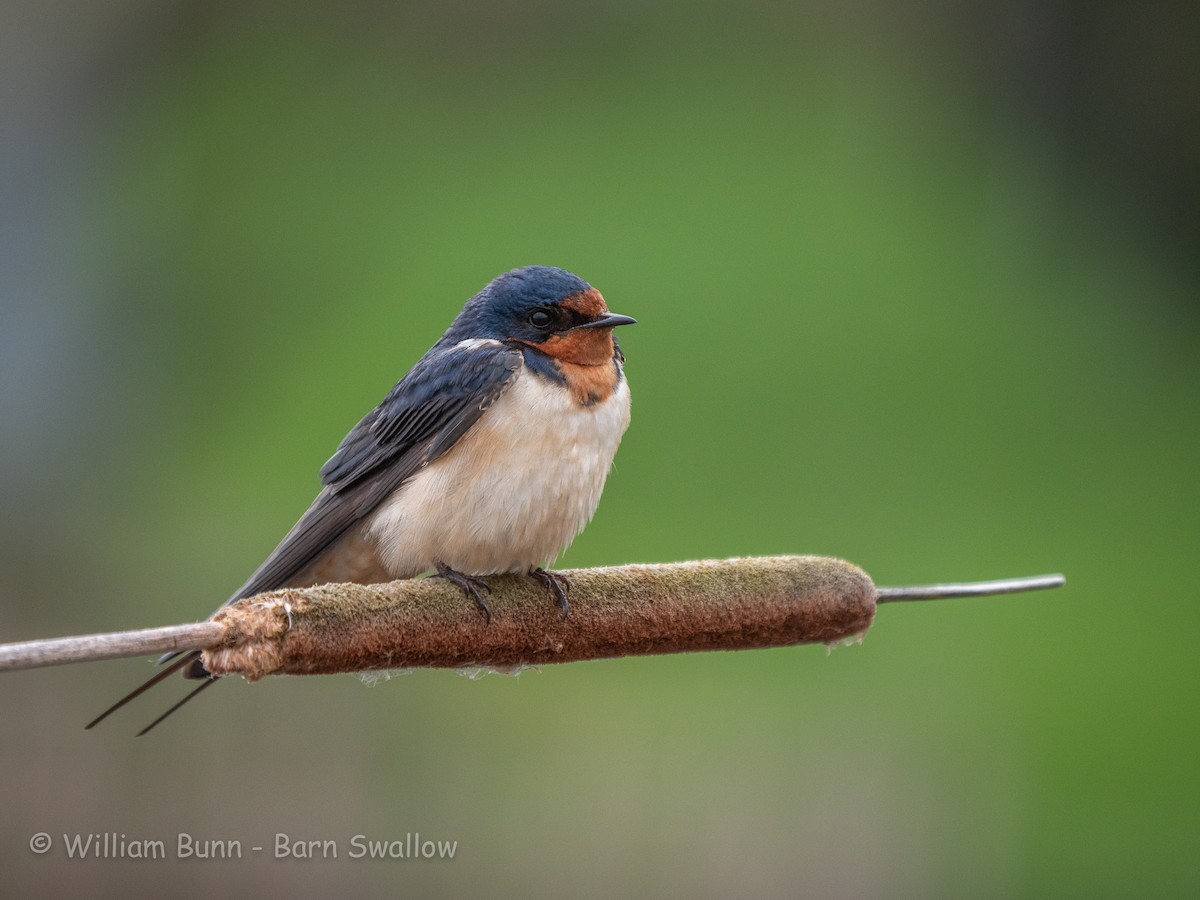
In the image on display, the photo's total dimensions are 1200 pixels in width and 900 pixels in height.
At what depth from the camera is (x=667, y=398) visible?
11.7ft

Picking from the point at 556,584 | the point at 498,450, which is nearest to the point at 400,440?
the point at 498,450

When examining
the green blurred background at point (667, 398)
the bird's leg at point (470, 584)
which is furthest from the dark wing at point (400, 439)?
the green blurred background at point (667, 398)

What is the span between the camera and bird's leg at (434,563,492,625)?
4.11ft

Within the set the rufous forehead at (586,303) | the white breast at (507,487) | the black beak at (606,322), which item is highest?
the rufous forehead at (586,303)

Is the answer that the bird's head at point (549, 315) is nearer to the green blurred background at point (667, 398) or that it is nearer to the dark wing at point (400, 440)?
the dark wing at point (400, 440)

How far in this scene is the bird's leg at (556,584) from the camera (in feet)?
4.24

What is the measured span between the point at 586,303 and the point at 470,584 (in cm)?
27

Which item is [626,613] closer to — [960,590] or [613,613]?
[613,613]

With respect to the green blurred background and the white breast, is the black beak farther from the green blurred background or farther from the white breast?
the green blurred background

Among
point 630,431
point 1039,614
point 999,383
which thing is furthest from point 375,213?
point 1039,614

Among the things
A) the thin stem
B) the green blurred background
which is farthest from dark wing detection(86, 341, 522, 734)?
the green blurred background

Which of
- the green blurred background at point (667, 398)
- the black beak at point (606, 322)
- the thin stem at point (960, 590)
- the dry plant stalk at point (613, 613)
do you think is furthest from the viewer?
the green blurred background at point (667, 398)

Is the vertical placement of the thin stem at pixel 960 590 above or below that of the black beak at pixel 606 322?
below

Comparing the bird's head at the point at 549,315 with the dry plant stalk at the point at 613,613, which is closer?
the dry plant stalk at the point at 613,613
